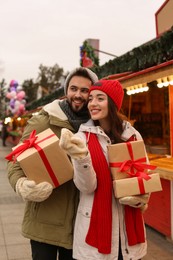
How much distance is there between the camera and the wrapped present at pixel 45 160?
210 cm

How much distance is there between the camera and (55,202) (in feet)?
7.57

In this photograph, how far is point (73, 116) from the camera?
243cm

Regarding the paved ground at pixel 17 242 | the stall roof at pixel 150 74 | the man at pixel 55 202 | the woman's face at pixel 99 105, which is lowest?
the paved ground at pixel 17 242

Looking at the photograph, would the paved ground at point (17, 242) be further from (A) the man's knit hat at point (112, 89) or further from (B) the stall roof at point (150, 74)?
(A) the man's knit hat at point (112, 89)

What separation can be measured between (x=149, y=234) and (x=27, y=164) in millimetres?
3740

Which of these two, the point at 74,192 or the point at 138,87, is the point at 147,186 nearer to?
the point at 74,192

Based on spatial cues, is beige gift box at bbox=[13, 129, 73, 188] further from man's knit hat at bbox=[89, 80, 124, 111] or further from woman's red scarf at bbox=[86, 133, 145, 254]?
man's knit hat at bbox=[89, 80, 124, 111]

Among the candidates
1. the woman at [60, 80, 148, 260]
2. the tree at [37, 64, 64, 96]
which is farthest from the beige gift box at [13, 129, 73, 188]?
the tree at [37, 64, 64, 96]

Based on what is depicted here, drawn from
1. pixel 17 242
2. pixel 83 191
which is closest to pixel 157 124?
pixel 17 242

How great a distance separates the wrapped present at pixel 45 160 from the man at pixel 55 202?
87mm

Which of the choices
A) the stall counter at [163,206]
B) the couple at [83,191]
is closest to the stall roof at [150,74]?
the stall counter at [163,206]

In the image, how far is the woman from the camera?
2.03 meters

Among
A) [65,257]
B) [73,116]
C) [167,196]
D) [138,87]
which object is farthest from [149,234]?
[73,116]

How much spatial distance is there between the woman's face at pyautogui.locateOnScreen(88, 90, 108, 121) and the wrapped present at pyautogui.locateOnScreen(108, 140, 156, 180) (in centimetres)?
22
